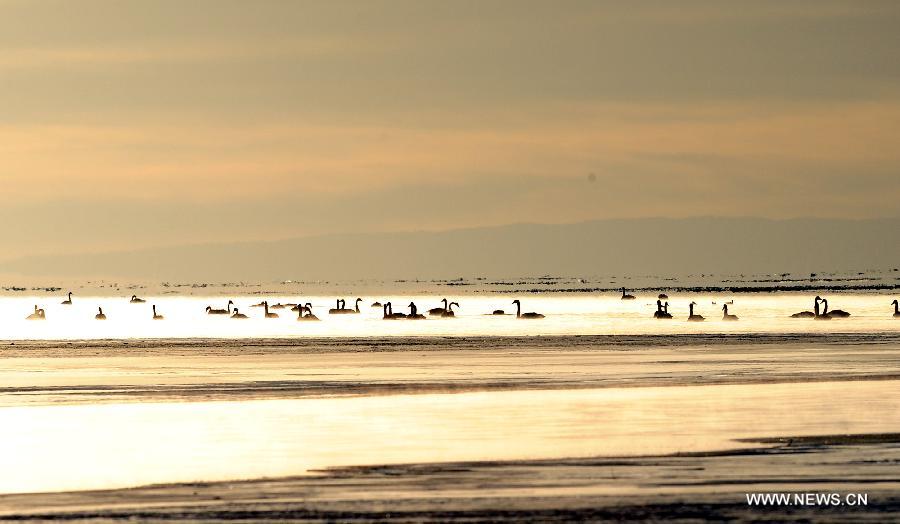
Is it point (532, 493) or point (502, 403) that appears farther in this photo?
point (502, 403)

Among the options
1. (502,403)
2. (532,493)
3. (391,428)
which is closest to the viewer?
(532,493)

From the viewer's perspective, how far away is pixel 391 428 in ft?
82.1

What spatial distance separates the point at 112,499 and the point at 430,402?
12.5 metres

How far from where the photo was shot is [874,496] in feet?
57.0

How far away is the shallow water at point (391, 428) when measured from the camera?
2097 cm

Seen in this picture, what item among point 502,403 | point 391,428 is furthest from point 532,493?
point 502,403

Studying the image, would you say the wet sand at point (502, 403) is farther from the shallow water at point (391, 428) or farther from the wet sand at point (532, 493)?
the shallow water at point (391, 428)

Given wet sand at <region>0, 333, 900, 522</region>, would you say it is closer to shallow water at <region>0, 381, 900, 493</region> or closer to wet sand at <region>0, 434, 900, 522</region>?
wet sand at <region>0, 434, 900, 522</region>

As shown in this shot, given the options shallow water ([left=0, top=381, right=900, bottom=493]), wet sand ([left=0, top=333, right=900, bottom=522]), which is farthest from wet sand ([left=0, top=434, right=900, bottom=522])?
shallow water ([left=0, top=381, right=900, bottom=493])

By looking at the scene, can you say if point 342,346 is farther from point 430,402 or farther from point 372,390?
point 430,402

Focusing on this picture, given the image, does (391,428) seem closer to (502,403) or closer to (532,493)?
(502,403)

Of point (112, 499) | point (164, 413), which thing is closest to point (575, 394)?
point (164, 413)

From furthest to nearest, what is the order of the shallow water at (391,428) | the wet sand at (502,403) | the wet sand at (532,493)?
1. the shallow water at (391,428)
2. the wet sand at (502,403)
3. the wet sand at (532,493)

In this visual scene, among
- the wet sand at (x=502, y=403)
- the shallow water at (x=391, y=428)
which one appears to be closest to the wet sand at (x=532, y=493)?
the wet sand at (x=502, y=403)
